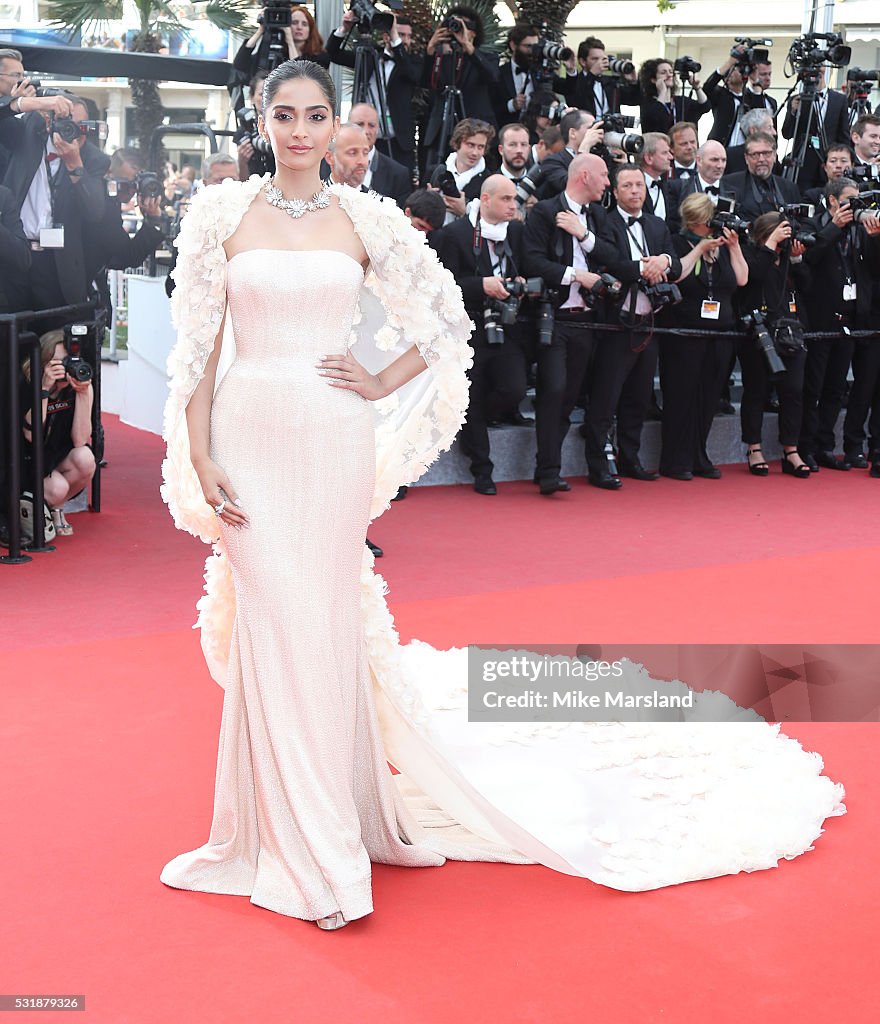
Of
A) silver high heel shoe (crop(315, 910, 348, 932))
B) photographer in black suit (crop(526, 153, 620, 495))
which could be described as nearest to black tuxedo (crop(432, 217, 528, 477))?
photographer in black suit (crop(526, 153, 620, 495))

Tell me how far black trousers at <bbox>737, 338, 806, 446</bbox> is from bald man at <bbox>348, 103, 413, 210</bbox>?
2.27 metres

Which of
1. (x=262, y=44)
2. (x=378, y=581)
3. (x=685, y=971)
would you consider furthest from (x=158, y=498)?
(x=685, y=971)

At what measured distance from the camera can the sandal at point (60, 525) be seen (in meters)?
6.28

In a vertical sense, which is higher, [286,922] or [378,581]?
[378,581]

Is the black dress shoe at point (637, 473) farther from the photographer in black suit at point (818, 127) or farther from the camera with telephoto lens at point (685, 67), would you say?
the camera with telephoto lens at point (685, 67)

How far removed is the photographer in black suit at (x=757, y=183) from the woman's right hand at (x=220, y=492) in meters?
6.34

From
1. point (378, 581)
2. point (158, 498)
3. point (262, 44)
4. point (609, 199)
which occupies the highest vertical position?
point (262, 44)

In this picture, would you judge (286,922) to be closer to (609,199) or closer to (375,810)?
(375,810)

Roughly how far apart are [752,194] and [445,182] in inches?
88.0

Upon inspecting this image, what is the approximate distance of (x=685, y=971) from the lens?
259 cm

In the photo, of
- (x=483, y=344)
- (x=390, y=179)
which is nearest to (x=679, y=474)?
(x=483, y=344)

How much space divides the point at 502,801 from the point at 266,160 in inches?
198

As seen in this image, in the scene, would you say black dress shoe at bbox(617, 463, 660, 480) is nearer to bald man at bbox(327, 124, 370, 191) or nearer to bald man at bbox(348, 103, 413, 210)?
bald man at bbox(348, 103, 413, 210)

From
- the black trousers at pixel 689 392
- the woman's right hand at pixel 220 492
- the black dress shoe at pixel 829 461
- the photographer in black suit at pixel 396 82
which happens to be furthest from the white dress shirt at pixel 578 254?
the woman's right hand at pixel 220 492
